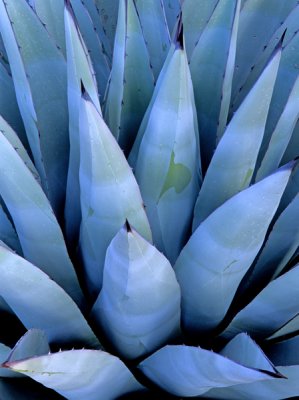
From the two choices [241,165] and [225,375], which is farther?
[241,165]

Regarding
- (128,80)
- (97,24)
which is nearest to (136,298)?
(128,80)

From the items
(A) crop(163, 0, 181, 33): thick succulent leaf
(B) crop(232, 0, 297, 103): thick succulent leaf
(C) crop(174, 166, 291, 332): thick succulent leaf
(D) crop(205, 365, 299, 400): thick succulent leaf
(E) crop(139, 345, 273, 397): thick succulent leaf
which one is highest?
(A) crop(163, 0, 181, 33): thick succulent leaf

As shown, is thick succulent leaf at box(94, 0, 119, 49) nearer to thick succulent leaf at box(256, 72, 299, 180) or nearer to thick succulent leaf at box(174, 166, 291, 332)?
thick succulent leaf at box(256, 72, 299, 180)

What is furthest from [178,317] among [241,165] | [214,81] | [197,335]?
[214,81]

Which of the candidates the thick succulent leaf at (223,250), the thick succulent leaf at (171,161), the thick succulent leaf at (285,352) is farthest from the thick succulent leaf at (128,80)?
the thick succulent leaf at (285,352)

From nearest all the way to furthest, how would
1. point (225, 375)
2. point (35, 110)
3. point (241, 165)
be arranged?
point (225, 375) < point (241, 165) < point (35, 110)

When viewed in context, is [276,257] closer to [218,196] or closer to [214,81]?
[218,196]

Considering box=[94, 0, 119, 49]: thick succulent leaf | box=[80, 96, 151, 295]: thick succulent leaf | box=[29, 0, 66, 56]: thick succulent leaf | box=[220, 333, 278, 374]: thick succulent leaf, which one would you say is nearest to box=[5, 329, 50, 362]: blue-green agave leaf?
box=[80, 96, 151, 295]: thick succulent leaf
